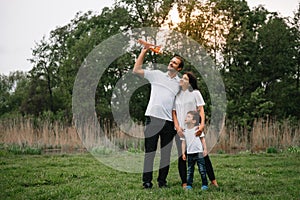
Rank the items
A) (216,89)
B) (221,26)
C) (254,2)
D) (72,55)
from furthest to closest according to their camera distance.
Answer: (254,2) < (72,55) < (221,26) < (216,89)

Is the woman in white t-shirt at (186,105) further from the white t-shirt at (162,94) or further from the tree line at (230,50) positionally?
the tree line at (230,50)

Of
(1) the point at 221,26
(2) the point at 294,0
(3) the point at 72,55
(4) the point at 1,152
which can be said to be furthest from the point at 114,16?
(4) the point at 1,152

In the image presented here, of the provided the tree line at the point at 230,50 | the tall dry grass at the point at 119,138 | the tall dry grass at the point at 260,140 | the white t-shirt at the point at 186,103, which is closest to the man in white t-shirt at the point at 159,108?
the white t-shirt at the point at 186,103

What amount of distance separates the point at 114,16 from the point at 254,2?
7.85 metres

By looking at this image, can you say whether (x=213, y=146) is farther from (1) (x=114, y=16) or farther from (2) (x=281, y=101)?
(1) (x=114, y=16)

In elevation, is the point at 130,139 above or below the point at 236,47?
below

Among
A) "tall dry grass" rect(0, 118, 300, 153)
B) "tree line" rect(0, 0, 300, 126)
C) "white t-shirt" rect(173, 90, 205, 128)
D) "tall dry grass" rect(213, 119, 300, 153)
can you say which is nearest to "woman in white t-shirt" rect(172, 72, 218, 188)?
"white t-shirt" rect(173, 90, 205, 128)

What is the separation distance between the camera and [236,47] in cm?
1820

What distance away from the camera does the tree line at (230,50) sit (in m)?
16.4

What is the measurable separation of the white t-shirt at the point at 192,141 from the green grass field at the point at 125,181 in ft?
1.75

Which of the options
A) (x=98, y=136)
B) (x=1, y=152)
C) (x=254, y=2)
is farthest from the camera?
(x=254, y=2)

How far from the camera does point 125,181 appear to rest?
6.26m

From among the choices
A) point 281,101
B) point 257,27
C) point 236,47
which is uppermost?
point 257,27

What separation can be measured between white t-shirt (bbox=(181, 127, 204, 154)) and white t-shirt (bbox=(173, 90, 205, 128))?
138 millimetres
